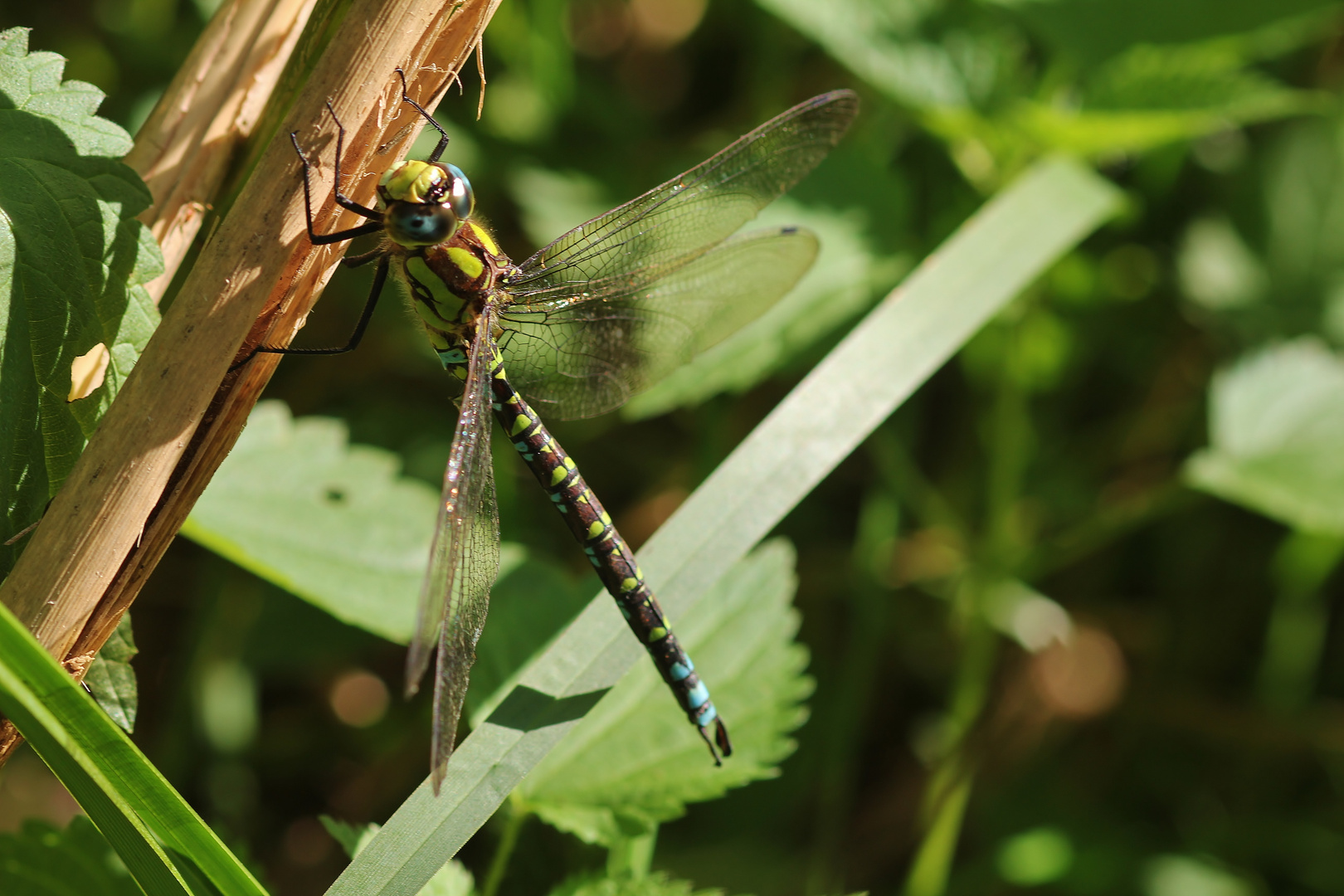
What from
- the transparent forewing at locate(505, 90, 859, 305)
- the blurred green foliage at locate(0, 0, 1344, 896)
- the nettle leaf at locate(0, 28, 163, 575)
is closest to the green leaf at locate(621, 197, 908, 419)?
the blurred green foliage at locate(0, 0, 1344, 896)

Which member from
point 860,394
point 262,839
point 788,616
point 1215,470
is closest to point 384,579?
point 788,616

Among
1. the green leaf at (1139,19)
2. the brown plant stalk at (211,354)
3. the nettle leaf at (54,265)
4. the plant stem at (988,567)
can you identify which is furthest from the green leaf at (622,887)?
the green leaf at (1139,19)

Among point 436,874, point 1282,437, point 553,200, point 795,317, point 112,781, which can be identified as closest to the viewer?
point 112,781

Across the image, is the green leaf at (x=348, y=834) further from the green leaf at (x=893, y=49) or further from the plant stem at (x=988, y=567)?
the green leaf at (x=893, y=49)

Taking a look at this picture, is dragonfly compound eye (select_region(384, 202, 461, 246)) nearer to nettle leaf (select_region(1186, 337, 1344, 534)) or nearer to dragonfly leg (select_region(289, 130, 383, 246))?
dragonfly leg (select_region(289, 130, 383, 246))

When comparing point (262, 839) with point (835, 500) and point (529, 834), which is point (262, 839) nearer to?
point (529, 834)

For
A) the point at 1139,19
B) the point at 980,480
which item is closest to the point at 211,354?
the point at 980,480

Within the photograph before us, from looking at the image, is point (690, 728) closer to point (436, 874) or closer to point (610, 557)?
point (610, 557)
